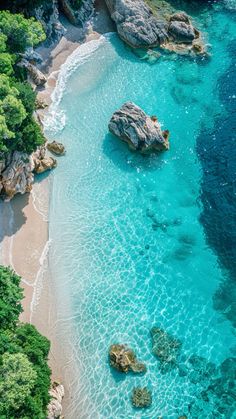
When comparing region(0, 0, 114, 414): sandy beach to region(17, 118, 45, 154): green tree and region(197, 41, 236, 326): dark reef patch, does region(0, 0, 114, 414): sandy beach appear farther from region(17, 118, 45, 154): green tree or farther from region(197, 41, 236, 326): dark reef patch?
region(197, 41, 236, 326): dark reef patch

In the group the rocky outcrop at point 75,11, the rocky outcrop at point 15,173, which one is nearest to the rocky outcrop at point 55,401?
the rocky outcrop at point 15,173

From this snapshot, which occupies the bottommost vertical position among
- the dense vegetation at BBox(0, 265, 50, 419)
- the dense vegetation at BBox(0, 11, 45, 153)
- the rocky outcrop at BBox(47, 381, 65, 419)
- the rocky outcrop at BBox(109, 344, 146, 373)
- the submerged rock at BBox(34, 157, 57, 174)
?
the rocky outcrop at BBox(47, 381, 65, 419)

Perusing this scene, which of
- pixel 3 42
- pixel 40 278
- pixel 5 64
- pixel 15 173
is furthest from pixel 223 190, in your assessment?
pixel 3 42

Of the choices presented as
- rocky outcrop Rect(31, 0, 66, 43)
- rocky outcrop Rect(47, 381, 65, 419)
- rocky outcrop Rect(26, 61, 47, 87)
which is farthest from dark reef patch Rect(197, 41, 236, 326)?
rocky outcrop Rect(31, 0, 66, 43)

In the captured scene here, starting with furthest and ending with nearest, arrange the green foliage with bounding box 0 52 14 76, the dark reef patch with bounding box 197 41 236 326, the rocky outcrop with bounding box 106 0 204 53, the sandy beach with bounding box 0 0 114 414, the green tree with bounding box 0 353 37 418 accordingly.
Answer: the rocky outcrop with bounding box 106 0 204 53, the green foliage with bounding box 0 52 14 76, the dark reef patch with bounding box 197 41 236 326, the sandy beach with bounding box 0 0 114 414, the green tree with bounding box 0 353 37 418

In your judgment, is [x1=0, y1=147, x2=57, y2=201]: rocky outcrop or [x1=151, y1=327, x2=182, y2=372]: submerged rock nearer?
[x1=151, y1=327, x2=182, y2=372]: submerged rock

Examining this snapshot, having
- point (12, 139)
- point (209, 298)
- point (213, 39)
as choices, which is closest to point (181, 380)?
point (209, 298)

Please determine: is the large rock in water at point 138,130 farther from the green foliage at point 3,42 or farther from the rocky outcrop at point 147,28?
the rocky outcrop at point 147,28
